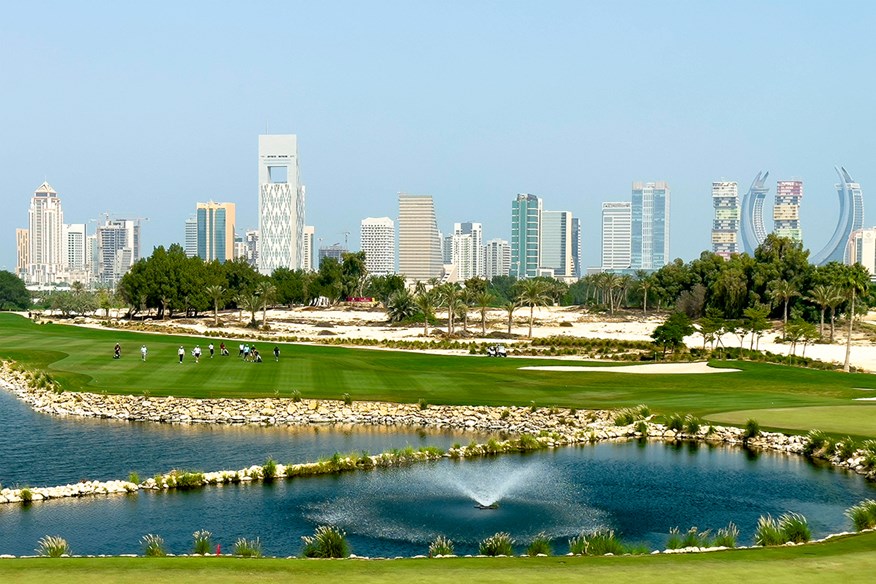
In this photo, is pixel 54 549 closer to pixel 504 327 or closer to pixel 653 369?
pixel 653 369

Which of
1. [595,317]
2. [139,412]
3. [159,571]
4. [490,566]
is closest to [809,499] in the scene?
[490,566]

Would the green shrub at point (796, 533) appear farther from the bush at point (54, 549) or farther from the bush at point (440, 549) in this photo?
the bush at point (54, 549)

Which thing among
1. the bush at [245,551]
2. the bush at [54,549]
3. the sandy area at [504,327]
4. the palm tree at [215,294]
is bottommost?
the bush at [245,551]

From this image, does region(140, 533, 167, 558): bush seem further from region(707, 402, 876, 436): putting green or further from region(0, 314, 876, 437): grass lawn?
region(707, 402, 876, 436): putting green

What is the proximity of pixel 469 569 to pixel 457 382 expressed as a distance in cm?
3994

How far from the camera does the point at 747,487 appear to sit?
32.1 metres

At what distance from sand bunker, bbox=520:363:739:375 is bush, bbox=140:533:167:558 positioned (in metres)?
45.1

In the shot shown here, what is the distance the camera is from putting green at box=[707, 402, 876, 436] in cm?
4009

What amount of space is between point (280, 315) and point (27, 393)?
98.1 meters

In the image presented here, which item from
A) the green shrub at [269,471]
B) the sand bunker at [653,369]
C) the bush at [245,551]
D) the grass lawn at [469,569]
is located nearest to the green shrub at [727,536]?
the grass lawn at [469,569]

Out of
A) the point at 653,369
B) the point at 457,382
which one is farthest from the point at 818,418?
the point at 653,369

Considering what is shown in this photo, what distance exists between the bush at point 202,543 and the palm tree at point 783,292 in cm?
9525

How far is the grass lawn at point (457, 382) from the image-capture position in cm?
4884

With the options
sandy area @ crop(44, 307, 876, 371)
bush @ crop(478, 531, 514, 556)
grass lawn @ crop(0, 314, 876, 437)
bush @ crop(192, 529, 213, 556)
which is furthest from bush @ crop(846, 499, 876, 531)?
sandy area @ crop(44, 307, 876, 371)
